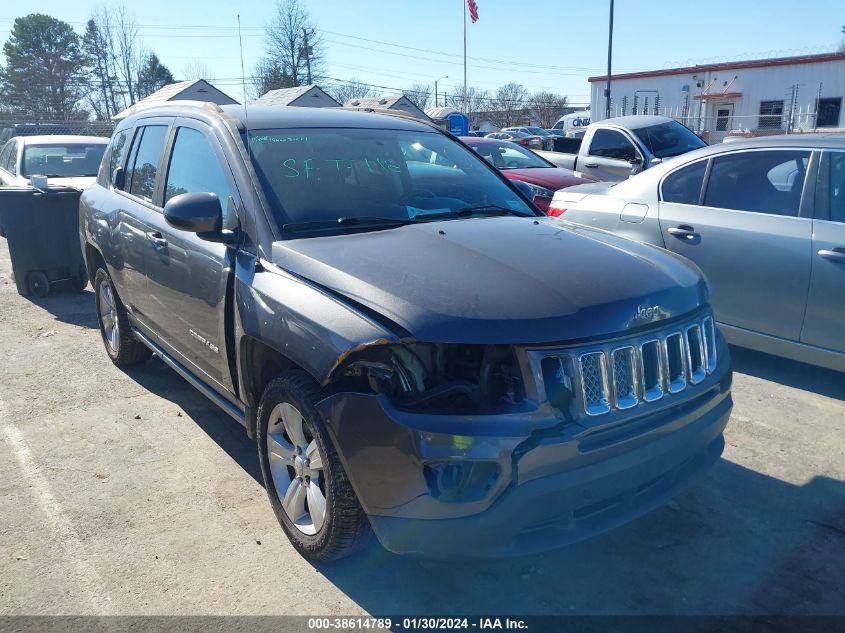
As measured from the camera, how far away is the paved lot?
2.81m

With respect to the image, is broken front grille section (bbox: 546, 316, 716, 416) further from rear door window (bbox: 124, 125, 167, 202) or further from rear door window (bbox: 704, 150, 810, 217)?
rear door window (bbox: 124, 125, 167, 202)

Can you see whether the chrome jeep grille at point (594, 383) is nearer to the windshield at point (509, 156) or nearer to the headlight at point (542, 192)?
the headlight at point (542, 192)

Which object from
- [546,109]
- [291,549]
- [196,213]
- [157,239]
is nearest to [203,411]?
[157,239]

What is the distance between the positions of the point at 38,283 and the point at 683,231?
22.9ft

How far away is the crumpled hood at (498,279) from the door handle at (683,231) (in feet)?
6.64

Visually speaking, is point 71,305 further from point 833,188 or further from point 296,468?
point 833,188

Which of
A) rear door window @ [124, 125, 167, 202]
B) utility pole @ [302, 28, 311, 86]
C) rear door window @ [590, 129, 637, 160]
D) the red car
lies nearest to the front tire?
rear door window @ [124, 125, 167, 202]

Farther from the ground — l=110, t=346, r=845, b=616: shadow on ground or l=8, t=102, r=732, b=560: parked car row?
l=8, t=102, r=732, b=560: parked car row

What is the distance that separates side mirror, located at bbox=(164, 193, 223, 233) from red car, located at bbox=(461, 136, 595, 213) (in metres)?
6.36

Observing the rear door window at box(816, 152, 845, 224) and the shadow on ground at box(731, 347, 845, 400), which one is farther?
the shadow on ground at box(731, 347, 845, 400)

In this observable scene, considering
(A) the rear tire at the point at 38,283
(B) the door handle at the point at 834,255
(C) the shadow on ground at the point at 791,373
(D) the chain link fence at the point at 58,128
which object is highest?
(D) the chain link fence at the point at 58,128

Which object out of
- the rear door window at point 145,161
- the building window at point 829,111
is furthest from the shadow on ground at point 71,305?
the building window at point 829,111

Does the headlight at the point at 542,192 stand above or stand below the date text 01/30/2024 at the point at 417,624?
above

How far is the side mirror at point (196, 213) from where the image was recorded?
10.4 ft
